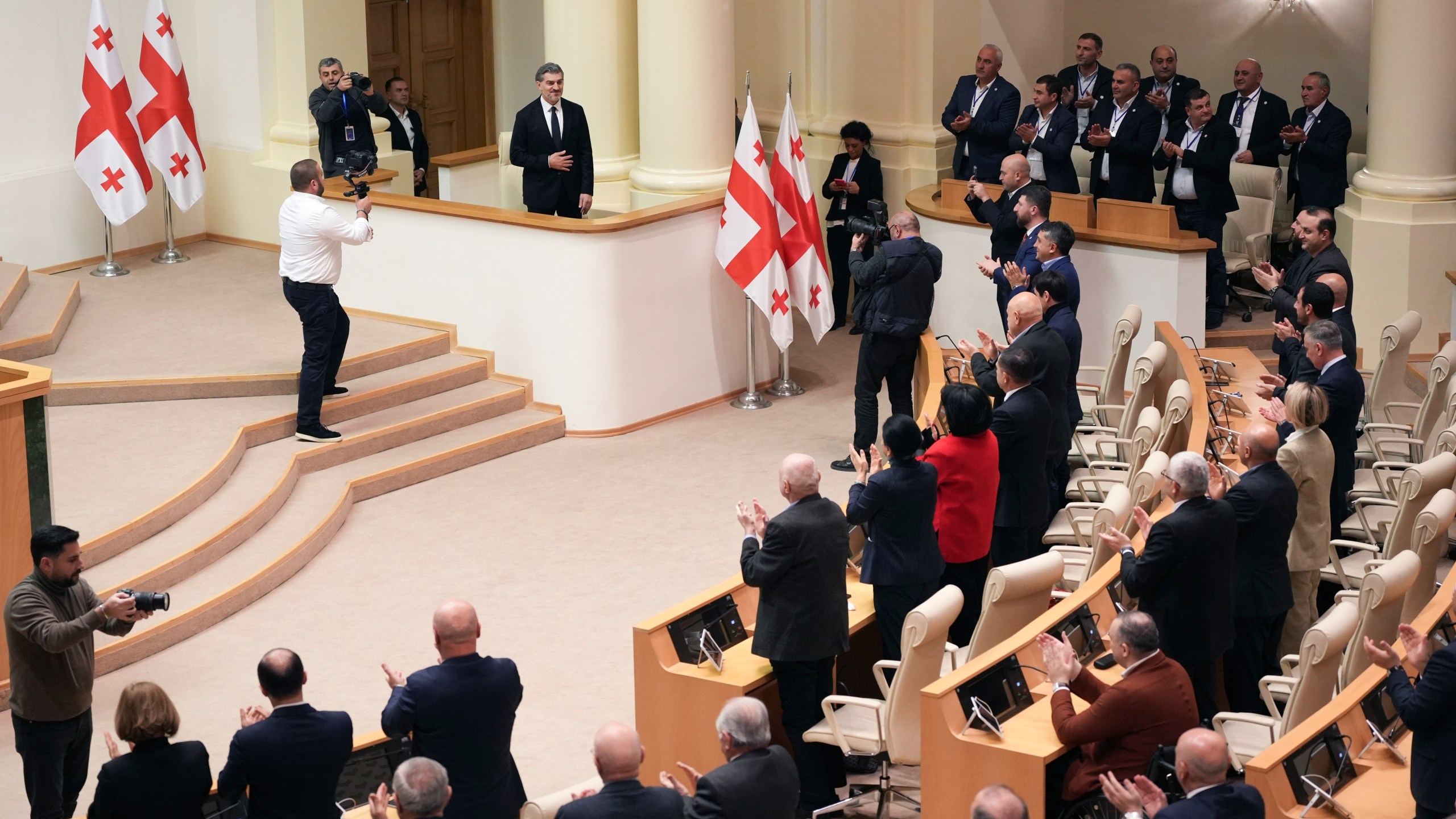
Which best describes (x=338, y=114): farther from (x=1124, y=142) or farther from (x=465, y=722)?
(x=465, y=722)

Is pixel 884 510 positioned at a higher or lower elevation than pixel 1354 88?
lower

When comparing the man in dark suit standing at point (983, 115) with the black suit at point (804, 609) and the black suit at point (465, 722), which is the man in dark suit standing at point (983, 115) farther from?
the black suit at point (465, 722)

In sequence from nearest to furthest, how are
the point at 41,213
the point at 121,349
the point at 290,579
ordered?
the point at 290,579, the point at 121,349, the point at 41,213

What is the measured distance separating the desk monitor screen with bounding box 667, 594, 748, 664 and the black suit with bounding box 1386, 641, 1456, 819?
255 centimetres

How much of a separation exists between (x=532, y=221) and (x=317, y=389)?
1.81 meters

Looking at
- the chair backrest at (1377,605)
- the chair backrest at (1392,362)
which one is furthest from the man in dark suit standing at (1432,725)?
the chair backrest at (1392,362)

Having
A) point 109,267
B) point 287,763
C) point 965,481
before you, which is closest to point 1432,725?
point 965,481

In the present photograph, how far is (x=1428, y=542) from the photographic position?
686 cm

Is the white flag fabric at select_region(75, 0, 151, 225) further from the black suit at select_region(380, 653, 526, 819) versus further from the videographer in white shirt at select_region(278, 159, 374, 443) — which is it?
the black suit at select_region(380, 653, 526, 819)

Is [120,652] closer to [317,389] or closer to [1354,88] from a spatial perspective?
[317,389]

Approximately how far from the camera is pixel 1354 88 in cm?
1393

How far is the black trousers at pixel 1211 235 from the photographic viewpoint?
11.8 meters

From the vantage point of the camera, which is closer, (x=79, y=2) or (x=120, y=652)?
(x=120, y=652)

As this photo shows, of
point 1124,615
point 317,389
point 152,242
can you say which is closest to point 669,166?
point 317,389
